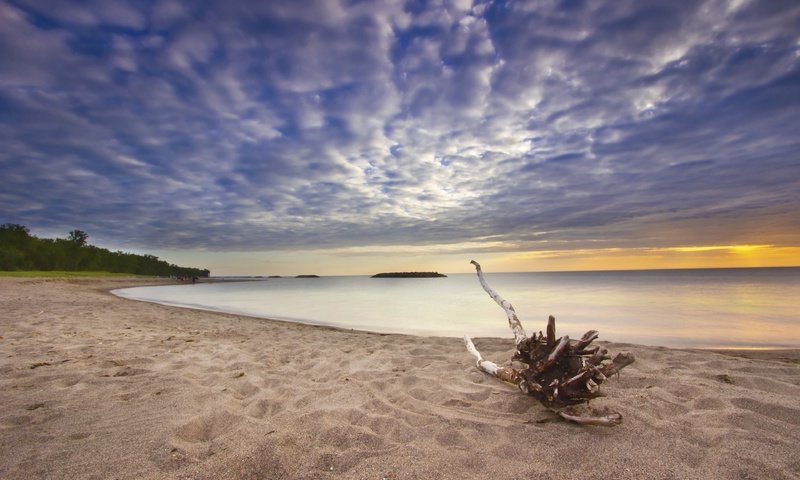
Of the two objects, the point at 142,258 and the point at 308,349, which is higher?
the point at 142,258

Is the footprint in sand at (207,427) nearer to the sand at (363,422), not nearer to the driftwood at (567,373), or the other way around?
the sand at (363,422)

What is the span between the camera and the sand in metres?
2.62

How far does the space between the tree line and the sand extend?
84.3 meters

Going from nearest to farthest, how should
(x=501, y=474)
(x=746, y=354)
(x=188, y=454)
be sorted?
(x=501, y=474) < (x=188, y=454) < (x=746, y=354)

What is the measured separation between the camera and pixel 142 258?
113 meters

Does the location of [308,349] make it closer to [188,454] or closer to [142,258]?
[188,454]

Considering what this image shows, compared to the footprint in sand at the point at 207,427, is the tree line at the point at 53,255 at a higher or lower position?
higher

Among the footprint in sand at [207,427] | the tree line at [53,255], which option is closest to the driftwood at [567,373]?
the footprint in sand at [207,427]

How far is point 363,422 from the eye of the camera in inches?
137

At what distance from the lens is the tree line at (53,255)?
64.4 m

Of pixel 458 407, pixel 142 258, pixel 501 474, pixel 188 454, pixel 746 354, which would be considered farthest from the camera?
pixel 142 258

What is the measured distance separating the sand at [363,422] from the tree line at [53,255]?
8433 centimetres

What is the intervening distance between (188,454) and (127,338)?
6.19m

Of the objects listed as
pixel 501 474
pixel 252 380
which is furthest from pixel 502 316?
pixel 501 474
